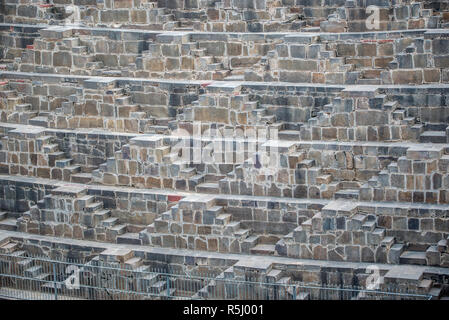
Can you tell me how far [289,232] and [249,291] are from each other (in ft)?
7.69

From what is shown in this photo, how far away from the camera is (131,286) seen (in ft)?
94.3

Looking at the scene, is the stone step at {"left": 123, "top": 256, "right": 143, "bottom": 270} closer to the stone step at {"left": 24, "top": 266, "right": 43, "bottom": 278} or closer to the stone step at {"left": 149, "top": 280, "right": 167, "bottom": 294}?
the stone step at {"left": 149, "top": 280, "right": 167, "bottom": 294}

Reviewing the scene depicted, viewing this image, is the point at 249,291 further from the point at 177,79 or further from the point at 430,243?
the point at 177,79

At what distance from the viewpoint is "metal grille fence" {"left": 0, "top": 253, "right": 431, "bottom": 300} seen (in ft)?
86.1

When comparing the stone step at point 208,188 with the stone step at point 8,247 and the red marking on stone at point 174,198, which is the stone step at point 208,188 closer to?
the red marking on stone at point 174,198

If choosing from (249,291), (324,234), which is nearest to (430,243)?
(324,234)

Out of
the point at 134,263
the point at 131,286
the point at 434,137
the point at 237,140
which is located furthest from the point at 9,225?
the point at 434,137

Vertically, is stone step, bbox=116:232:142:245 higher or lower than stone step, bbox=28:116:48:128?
lower

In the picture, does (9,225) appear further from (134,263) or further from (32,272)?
(134,263)

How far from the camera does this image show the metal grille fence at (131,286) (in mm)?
26234

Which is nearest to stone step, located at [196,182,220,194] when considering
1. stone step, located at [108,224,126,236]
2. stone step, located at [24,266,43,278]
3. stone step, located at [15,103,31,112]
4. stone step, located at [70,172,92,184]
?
stone step, located at [108,224,126,236]

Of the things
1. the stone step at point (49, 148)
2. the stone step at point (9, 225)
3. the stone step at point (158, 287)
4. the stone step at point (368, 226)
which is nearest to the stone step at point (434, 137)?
the stone step at point (368, 226)
